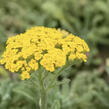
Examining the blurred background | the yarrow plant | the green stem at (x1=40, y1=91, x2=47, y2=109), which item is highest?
the blurred background

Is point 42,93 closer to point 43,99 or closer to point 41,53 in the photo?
point 43,99

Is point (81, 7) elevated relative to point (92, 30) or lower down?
elevated

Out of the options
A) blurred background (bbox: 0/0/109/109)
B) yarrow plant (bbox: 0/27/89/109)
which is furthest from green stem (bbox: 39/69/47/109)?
blurred background (bbox: 0/0/109/109)

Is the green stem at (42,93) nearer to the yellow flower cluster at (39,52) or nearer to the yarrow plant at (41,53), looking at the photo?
the yarrow plant at (41,53)

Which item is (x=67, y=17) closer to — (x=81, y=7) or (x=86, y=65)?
(x=81, y=7)

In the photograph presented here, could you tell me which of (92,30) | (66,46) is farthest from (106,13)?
(66,46)

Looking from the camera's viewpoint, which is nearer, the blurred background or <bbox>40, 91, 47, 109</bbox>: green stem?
<bbox>40, 91, 47, 109</bbox>: green stem

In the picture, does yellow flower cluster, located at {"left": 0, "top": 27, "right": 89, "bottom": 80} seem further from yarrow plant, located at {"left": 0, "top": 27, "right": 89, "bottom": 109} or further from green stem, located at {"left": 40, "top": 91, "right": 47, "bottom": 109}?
green stem, located at {"left": 40, "top": 91, "right": 47, "bottom": 109}

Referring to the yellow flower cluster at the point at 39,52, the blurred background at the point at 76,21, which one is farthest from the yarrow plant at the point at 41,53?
the blurred background at the point at 76,21
